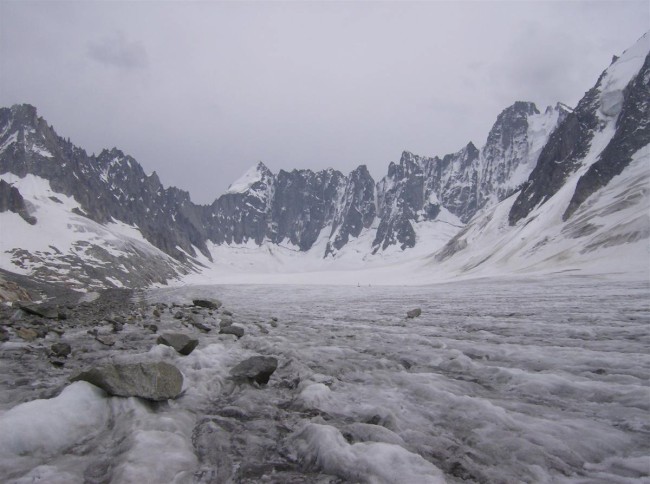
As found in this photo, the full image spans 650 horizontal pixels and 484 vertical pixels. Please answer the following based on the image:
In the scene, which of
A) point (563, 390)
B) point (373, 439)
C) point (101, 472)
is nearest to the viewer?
point (101, 472)

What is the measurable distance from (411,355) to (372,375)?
244cm

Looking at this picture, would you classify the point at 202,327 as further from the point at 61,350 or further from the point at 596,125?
the point at 596,125

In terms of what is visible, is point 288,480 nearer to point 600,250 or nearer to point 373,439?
point 373,439

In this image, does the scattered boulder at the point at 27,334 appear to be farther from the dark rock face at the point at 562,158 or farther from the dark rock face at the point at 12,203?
the dark rock face at the point at 562,158

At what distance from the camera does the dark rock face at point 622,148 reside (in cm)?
10788

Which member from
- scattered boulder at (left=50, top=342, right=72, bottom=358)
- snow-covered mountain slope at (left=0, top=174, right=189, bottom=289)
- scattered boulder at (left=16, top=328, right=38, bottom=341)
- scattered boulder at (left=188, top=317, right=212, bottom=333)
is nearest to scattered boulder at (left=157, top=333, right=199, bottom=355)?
scattered boulder at (left=50, top=342, right=72, bottom=358)

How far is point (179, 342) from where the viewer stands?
11930mm

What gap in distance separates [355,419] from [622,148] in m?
139

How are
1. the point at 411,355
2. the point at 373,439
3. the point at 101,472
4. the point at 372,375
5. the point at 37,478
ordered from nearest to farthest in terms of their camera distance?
1. the point at 37,478
2. the point at 101,472
3. the point at 373,439
4. the point at 372,375
5. the point at 411,355

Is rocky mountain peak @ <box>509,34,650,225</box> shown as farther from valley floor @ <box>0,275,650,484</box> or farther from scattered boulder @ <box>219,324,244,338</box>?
valley floor @ <box>0,275,650,484</box>

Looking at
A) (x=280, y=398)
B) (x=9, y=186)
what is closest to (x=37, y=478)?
(x=280, y=398)

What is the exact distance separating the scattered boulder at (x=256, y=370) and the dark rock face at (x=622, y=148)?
118m

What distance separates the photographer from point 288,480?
4.95m

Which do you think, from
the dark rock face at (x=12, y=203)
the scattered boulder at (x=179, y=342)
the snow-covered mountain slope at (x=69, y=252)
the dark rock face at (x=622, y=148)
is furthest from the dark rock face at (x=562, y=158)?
the dark rock face at (x=12, y=203)
